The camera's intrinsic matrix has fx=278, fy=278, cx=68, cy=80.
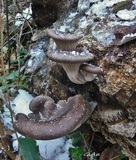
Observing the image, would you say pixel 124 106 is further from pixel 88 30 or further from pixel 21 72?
pixel 21 72

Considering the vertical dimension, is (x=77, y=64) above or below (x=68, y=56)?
below

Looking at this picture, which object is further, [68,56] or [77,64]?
[77,64]

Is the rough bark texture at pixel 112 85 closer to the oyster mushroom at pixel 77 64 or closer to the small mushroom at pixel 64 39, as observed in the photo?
the oyster mushroom at pixel 77 64

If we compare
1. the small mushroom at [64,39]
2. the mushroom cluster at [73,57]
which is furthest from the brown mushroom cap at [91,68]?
the small mushroom at [64,39]

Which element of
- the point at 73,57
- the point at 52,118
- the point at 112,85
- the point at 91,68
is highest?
the point at 73,57

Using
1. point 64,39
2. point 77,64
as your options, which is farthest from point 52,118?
point 64,39

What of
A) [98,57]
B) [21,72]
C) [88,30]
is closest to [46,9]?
[21,72]

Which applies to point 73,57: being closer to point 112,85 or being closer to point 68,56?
point 68,56
